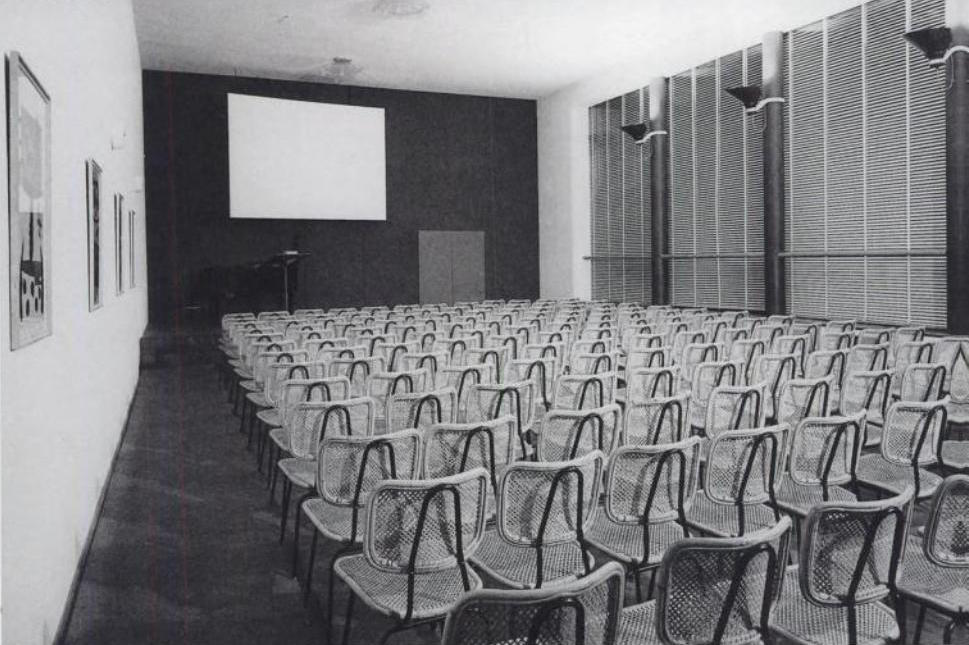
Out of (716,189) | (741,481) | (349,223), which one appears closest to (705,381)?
(741,481)

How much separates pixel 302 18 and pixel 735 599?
11819 mm

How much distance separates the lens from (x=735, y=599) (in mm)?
2354

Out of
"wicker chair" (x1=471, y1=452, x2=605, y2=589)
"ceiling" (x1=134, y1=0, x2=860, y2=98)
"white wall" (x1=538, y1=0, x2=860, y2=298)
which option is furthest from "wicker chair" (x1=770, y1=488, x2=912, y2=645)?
"ceiling" (x1=134, y1=0, x2=860, y2=98)

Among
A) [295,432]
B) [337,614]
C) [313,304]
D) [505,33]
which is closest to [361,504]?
[337,614]

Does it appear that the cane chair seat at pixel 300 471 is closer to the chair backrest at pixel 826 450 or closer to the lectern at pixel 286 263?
the chair backrest at pixel 826 450

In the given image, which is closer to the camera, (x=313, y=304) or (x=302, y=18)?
(x=302, y=18)

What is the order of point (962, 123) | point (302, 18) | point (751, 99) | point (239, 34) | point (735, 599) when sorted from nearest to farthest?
point (735, 599), point (962, 123), point (751, 99), point (302, 18), point (239, 34)

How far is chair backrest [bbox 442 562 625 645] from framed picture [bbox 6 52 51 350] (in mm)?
1822

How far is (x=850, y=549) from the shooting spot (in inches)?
99.3

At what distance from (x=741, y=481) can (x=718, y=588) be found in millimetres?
1298

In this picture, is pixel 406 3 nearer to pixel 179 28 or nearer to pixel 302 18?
pixel 302 18

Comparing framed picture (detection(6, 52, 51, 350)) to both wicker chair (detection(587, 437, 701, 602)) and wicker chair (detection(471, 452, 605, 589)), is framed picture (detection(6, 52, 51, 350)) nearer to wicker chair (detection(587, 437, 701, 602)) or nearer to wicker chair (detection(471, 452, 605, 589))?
wicker chair (detection(471, 452, 605, 589))

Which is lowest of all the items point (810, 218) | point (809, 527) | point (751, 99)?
point (809, 527)

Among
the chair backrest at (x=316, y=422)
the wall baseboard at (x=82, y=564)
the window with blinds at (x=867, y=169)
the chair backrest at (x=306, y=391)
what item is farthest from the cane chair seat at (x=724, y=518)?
the window with blinds at (x=867, y=169)
